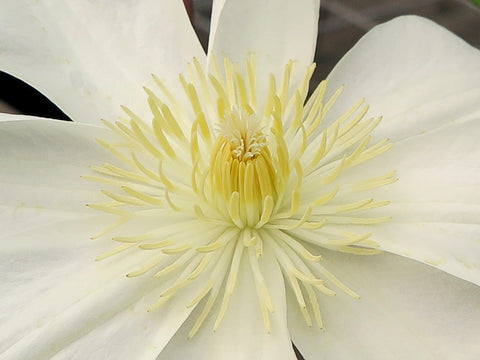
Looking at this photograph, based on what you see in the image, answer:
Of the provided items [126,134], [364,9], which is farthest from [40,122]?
[364,9]

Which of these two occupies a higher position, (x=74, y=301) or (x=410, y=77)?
(x=410, y=77)

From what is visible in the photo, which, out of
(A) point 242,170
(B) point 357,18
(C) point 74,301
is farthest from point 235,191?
(B) point 357,18

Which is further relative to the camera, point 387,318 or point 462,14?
point 462,14

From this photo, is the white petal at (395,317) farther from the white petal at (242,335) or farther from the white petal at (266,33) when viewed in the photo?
the white petal at (266,33)

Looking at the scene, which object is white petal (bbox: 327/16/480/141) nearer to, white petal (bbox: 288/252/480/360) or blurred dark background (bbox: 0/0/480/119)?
white petal (bbox: 288/252/480/360)

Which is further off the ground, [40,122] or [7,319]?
[40,122]

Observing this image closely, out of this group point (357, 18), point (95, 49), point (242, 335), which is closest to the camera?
point (242, 335)

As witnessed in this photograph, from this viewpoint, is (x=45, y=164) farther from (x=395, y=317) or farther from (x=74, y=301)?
(x=395, y=317)

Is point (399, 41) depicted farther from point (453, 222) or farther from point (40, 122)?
point (40, 122)
